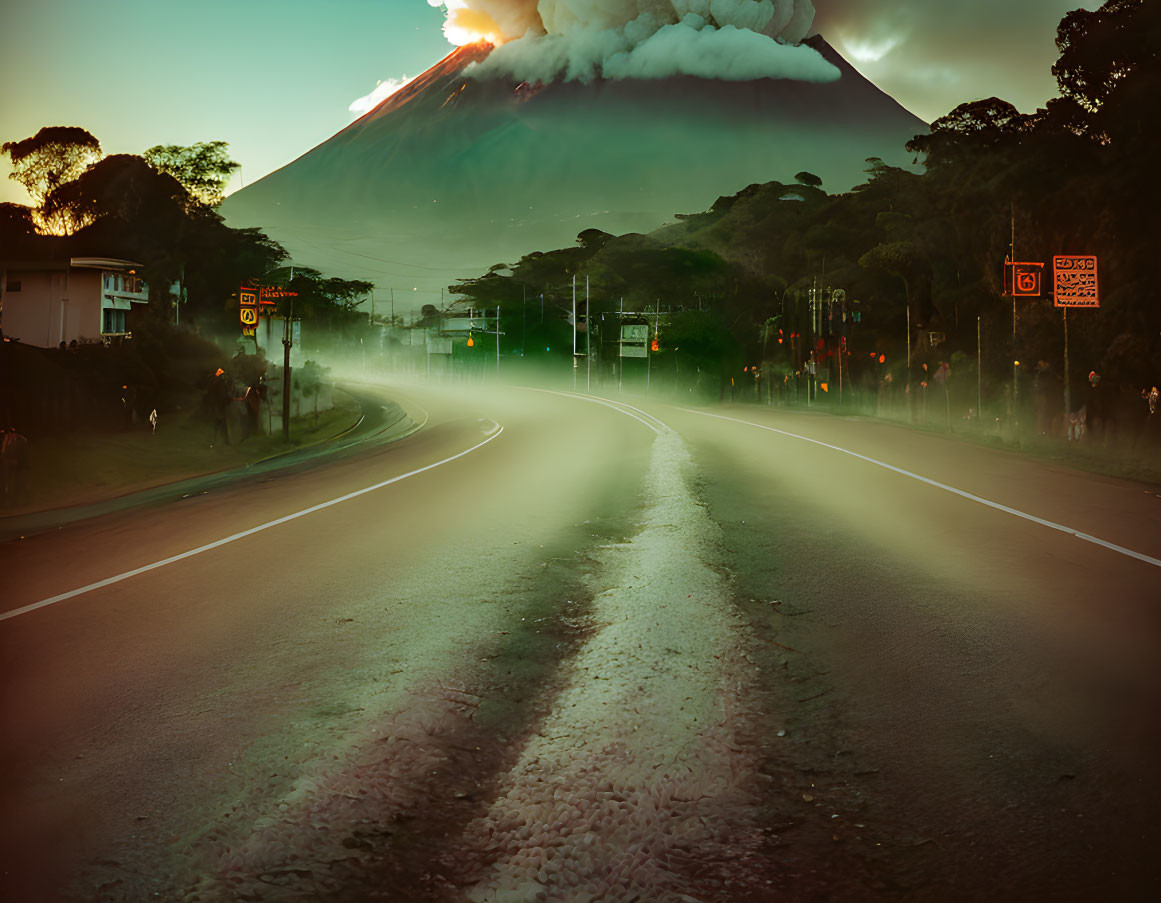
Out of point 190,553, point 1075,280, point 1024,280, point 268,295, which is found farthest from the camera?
point 268,295

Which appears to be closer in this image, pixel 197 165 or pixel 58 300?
pixel 58 300

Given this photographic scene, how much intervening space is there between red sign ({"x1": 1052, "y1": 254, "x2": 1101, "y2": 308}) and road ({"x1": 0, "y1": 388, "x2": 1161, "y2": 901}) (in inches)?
719

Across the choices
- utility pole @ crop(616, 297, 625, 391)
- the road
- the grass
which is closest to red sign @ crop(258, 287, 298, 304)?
the grass

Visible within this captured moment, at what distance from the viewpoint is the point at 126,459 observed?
2741 centimetres

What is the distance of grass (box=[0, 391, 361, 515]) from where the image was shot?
68.5 feet

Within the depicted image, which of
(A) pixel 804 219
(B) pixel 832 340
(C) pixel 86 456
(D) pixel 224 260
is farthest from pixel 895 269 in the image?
(D) pixel 224 260

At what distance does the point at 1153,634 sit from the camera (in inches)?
255

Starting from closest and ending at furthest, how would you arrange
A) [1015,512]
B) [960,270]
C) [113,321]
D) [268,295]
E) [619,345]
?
[1015,512], [268,295], [960,270], [113,321], [619,345]

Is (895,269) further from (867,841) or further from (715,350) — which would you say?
(867,841)

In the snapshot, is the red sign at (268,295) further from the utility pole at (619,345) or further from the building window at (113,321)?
the utility pole at (619,345)

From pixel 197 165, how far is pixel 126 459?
71042mm

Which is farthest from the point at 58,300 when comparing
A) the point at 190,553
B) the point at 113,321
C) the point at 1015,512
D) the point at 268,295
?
the point at 1015,512

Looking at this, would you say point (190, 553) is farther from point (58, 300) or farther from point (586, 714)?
point (58, 300)

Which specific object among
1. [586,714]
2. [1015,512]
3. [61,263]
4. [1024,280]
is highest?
[61,263]
